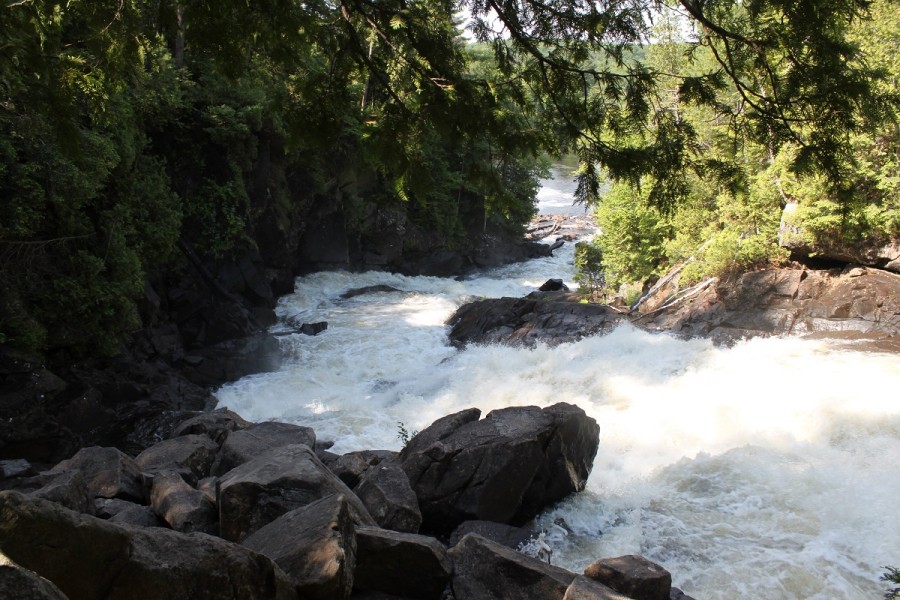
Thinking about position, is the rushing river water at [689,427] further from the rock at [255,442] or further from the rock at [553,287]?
the rock at [553,287]

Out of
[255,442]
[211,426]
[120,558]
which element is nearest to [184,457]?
[255,442]

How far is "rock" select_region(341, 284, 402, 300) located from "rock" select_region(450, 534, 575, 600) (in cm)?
1773

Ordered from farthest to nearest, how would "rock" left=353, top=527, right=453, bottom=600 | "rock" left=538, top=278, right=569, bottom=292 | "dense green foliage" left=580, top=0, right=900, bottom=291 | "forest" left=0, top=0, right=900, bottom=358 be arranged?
1. "rock" left=538, top=278, right=569, bottom=292
2. "dense green foliage" left=580, top=0, right=900, bottom=291
3. "rock" left=353, top=527, right=453, bottom=600
4. "forest" left=0, top=0, right=900, bottom=358

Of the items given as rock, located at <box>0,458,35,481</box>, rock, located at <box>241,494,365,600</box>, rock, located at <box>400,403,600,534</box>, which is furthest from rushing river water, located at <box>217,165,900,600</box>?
rock, located at <box>0,458,35,481</box>

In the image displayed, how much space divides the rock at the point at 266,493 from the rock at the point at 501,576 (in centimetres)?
101

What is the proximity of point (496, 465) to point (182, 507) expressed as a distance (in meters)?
3.30

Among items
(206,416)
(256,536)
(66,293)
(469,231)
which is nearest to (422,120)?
(256,536)

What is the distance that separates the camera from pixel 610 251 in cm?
2105

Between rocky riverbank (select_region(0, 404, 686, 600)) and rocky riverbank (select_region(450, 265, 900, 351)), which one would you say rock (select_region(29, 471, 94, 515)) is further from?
rocky riverbank (select_region(450, 265, 900, 351))

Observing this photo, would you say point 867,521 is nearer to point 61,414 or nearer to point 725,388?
point 725,388

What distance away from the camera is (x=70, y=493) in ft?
17.0

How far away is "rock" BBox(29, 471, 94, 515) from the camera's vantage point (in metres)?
4.98

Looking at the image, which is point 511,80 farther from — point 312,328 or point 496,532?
point 312,328

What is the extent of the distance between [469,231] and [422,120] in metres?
25.4
